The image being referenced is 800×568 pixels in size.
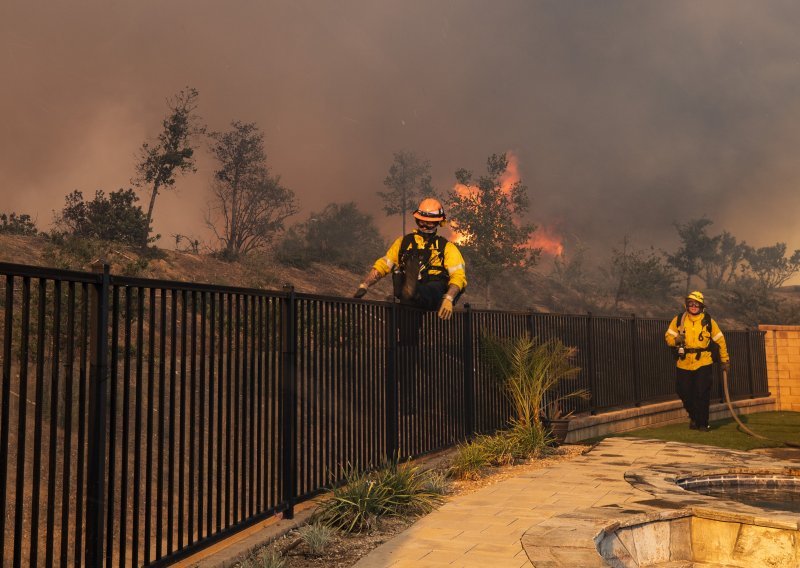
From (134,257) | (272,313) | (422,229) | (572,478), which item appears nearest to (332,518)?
(272,313)

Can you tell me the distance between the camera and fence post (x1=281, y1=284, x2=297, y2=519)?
6.04 metres

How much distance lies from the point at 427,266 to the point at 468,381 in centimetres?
169

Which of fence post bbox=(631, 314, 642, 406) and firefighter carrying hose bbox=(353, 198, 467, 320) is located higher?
firefighter carrying hose bbox=(353, 198, 467, 320)

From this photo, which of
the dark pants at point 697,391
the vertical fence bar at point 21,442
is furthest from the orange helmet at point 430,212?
the dark pants at point 697,391

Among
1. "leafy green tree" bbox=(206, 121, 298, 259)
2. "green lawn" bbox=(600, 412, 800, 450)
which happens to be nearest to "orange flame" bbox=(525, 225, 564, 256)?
"leafy green tree" bbox=(206, 121, 298, 259)

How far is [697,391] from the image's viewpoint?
1287 cm

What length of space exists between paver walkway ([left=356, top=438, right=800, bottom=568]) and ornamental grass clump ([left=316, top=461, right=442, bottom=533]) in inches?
8.9

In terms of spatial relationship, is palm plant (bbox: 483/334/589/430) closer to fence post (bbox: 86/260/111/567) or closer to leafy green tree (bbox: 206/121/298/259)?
fence post (bbox: 86/260/111/567)

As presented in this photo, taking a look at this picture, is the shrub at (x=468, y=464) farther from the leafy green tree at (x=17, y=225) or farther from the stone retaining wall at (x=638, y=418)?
the leafy green tree at (x=17, y=225)

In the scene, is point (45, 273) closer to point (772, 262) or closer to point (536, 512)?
point (536, 512)

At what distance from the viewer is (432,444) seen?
8844 mm

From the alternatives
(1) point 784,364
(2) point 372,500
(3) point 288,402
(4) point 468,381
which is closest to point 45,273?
(3) point 288,402

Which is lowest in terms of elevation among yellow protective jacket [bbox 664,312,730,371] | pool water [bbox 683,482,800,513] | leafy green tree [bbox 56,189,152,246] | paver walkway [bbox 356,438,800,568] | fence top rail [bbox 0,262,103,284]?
pool water [bbox 683,482,800,513]

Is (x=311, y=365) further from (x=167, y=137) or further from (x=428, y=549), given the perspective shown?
(x=167, y=137)
